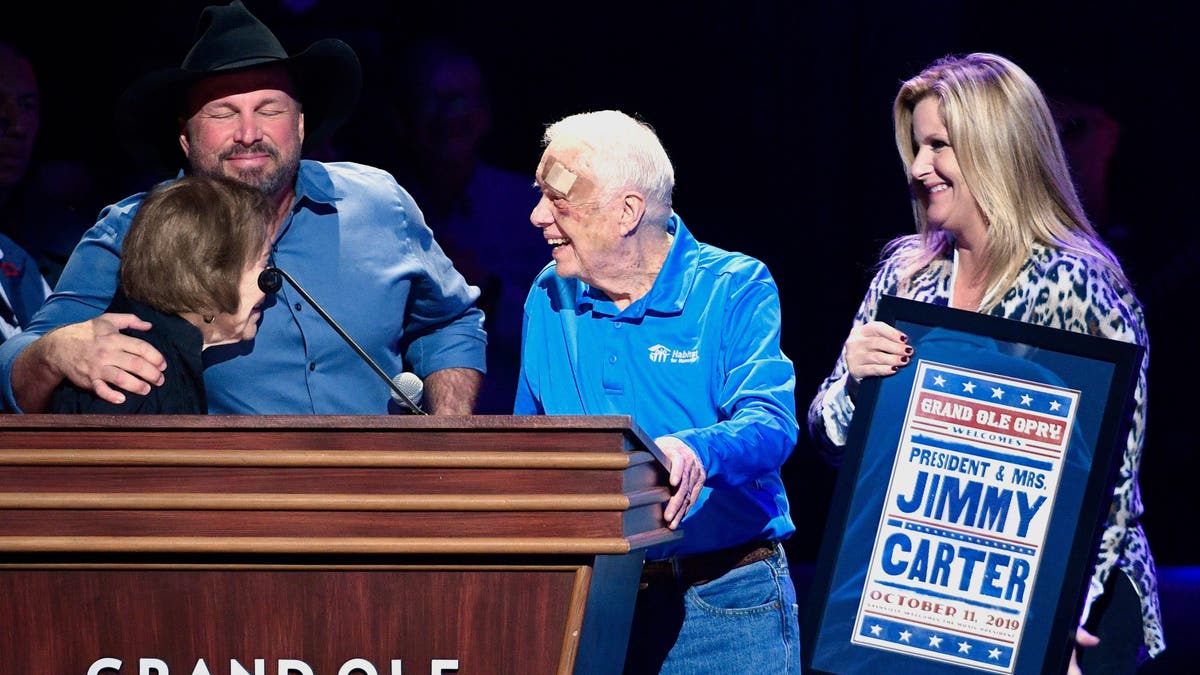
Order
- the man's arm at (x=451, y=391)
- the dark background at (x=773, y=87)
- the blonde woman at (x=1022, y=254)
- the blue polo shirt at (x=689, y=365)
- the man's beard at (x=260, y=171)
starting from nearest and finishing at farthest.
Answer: the blonde woman at (x=1022, y=254)
the blue polo shirt at (x=689, y=365)
the man's beard at (x=260, y=171)
the man's arm at (x=451, y=391)
the dark background at (x=773, y=87)

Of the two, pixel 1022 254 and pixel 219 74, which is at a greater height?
pixel 219 74

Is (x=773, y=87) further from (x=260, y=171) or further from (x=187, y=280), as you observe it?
(x=187, y=280)

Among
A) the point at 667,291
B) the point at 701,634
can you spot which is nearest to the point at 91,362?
the point at 667,291

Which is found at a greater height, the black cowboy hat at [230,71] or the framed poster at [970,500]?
the black cowboy hat at [230,71]

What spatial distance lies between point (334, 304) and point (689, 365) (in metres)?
0.87

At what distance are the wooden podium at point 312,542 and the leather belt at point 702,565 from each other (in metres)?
0.63

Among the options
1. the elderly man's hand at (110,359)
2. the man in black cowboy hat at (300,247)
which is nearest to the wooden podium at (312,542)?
the elderly man's hand at (110,359)

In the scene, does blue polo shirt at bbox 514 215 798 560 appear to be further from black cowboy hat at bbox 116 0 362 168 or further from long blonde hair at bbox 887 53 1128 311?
black cowboy hat at bbox 116 0 362 168

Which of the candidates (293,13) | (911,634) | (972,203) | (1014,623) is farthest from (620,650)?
(293,13)

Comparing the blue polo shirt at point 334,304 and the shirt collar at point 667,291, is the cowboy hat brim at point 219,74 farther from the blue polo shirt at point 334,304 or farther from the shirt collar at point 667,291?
the shirt collar at point 667,291

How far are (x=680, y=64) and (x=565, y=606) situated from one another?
3357 mm

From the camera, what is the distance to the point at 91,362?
2.54 m

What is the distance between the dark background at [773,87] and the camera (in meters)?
4.99

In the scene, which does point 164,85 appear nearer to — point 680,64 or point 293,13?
point 293,13
